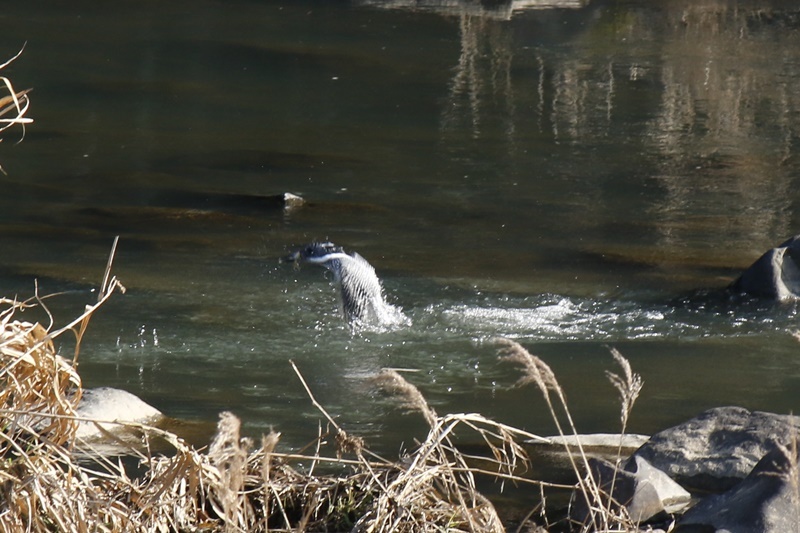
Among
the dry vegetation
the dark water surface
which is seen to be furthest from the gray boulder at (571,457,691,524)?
the dry vegetation

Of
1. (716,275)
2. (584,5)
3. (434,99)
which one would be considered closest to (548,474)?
(716,275)

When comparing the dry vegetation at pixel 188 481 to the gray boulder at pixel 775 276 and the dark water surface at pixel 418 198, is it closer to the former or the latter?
the dark water surface at pixel 418 198

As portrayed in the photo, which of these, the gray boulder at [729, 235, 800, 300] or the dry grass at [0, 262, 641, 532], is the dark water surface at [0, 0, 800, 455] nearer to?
the gray boulder at [729, 235, 800, 300]

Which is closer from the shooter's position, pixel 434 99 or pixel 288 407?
pixel 288 407

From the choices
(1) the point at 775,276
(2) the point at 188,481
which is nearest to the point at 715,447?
(2) the point at 188,481

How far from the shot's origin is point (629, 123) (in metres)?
13.3

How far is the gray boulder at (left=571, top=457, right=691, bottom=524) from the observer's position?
489 centimetres

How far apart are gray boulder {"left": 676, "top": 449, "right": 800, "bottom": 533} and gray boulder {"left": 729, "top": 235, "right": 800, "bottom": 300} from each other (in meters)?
3.30

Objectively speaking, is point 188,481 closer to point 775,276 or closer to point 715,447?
point 715,447

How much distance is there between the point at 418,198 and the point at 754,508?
640 centimetres

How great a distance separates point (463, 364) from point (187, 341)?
160 centimetres

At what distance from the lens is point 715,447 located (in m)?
5.39

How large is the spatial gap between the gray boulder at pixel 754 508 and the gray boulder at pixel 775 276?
130 inches

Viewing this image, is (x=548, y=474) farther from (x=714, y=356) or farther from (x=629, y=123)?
(x=629, y=123)
